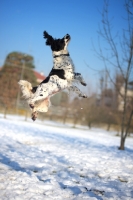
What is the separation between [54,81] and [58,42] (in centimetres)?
67

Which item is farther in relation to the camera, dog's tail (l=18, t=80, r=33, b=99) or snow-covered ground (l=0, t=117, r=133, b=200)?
snow-covered ground (l=0, t=117, r=133, b=200)

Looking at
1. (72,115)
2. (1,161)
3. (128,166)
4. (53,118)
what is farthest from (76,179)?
(53,118)

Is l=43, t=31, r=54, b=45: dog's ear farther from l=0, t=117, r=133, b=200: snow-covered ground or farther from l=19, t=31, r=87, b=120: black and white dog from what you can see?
l=0, t=117, r=133, b=200: snow-covered ground

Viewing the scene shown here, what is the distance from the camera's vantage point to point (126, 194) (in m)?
3.74

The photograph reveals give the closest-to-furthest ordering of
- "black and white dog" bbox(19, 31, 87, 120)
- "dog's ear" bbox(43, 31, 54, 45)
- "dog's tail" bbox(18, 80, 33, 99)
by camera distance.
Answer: "black and white dog" bbox(19, 31, 87, 120)
"dog's tail" bbox(18, 80, 33, 99)
"dog's ear" bbox(43, 31, 54, 45)

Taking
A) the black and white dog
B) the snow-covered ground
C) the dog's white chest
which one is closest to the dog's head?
the black and white dog

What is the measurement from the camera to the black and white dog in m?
3.04

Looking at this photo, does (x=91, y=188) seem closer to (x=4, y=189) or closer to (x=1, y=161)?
(x=4, y=189)

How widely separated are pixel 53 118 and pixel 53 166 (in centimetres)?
2552

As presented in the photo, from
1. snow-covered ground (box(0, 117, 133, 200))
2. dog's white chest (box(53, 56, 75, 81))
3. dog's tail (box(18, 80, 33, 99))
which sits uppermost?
dog's white chest (box(53, 56, 75, 81))

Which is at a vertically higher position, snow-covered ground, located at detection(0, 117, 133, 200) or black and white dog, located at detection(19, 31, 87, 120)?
black and white dog, located at detection(19, 31, 87, 120)

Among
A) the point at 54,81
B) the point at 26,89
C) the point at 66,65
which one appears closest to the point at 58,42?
the point at 66,65

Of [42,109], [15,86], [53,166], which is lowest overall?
[53,166]

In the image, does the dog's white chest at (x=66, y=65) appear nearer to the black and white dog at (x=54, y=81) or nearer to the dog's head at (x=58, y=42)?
the black and white dog at (x=54, y=81)
